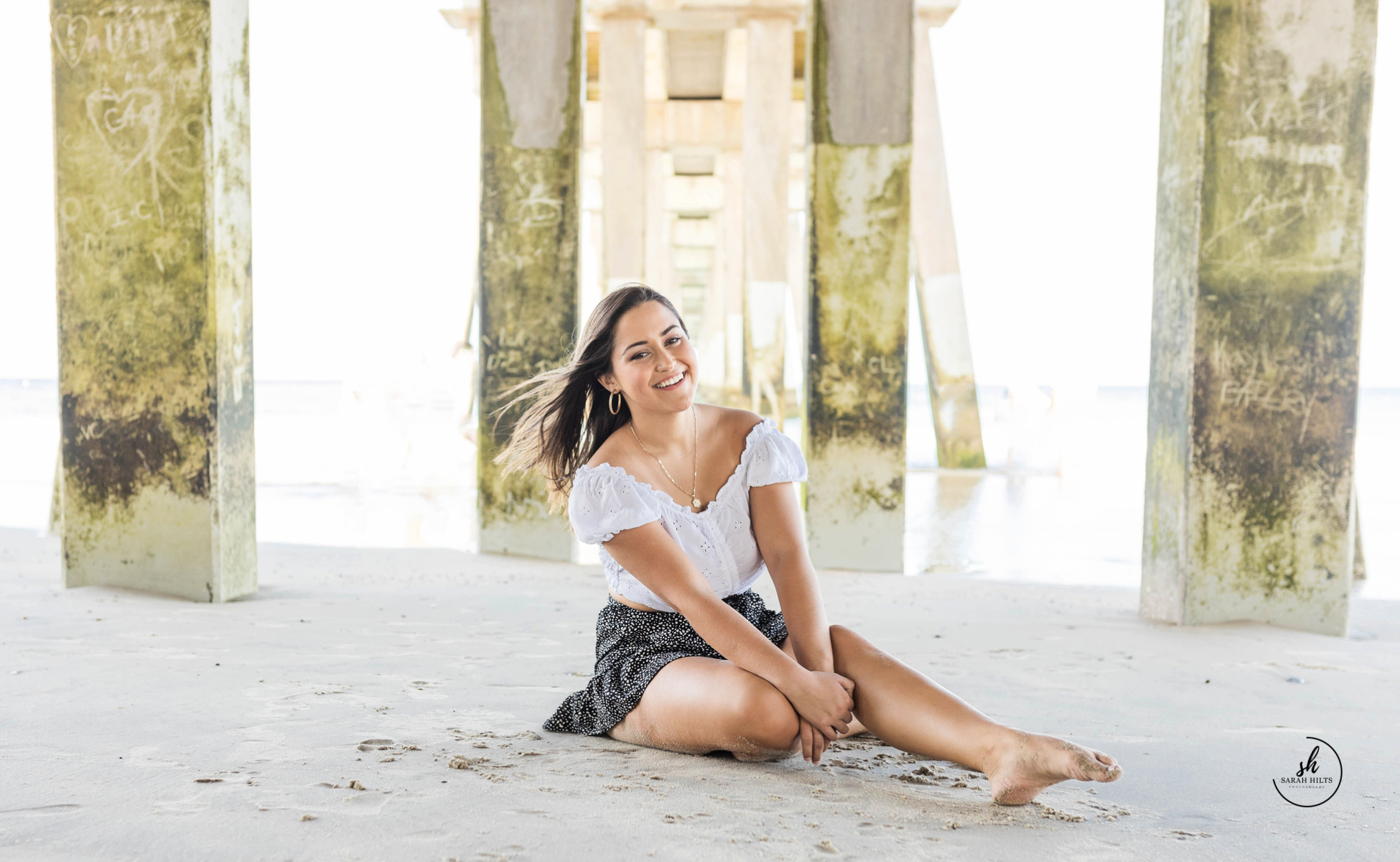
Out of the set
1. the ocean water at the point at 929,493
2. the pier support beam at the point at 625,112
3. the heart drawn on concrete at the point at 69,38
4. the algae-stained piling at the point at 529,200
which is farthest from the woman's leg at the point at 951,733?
the pier support beam at the point at 625,112

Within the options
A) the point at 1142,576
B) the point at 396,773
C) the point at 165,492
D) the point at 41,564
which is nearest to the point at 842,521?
the point at 1142,576

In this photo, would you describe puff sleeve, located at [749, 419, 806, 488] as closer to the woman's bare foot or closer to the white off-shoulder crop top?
the white off-shoulder crop top

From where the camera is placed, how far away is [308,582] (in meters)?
5.37

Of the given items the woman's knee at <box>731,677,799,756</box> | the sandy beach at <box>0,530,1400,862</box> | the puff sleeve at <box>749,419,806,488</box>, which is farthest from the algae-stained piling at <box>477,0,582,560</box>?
the woman's knee at <box>731,677,799,756</box>

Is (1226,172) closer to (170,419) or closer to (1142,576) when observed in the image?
(1142,576)

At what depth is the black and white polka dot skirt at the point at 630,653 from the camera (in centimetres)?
259

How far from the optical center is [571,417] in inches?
115

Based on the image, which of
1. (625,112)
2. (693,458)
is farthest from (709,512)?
(625,112)

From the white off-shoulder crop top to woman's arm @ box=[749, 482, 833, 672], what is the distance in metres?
0.04

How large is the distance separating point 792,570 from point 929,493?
859 centimetres

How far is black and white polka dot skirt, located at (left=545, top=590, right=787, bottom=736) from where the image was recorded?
2594 millimetres

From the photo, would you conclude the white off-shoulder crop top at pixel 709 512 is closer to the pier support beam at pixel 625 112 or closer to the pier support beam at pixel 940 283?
the pier support beam at pixel 940 283

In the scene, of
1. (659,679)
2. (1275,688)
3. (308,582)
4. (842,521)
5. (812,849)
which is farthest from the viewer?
(842,521)

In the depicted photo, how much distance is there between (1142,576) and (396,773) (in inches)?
154
